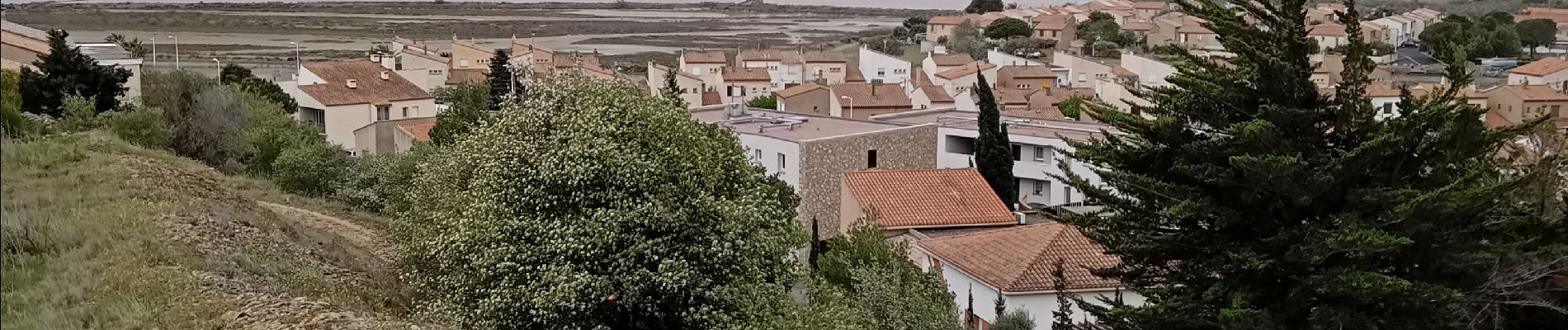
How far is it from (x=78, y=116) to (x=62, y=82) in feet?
9.39

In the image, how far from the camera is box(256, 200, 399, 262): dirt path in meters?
14.5

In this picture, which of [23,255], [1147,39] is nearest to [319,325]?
[23,255]

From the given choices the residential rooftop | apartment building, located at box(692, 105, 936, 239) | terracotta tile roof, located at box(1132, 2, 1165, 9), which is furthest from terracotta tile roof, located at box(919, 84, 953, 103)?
terracotta tile roof, located at box(1132, 2, 1165, 9)

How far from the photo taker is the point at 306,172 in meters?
21.3

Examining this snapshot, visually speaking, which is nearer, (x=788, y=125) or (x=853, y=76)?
(x=788, y=125)

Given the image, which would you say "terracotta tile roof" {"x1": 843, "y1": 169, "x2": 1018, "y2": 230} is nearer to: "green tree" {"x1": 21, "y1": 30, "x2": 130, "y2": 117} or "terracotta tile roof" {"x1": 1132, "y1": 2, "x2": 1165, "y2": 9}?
"green tree" {"x1": 21, "y1": 30, "x2": 130, "y2": 117}

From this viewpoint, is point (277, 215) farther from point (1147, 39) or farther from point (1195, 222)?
point (1147, 39)

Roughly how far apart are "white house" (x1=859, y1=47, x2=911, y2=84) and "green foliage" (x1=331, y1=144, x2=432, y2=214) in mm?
47699

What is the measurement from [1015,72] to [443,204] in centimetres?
5232

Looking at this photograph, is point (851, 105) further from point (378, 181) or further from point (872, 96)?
point (378, 181)

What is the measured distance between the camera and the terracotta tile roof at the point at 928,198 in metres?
21.8

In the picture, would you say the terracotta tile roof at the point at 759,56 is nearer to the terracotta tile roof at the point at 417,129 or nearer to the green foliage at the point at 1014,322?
the terracotta tile roof at the point at 417,129

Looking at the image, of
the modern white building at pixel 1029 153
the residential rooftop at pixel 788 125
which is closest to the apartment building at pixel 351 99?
the residential rooftop at pixel 788 125

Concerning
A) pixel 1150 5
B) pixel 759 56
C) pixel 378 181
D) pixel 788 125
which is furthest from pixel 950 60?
pixel 1150 5
